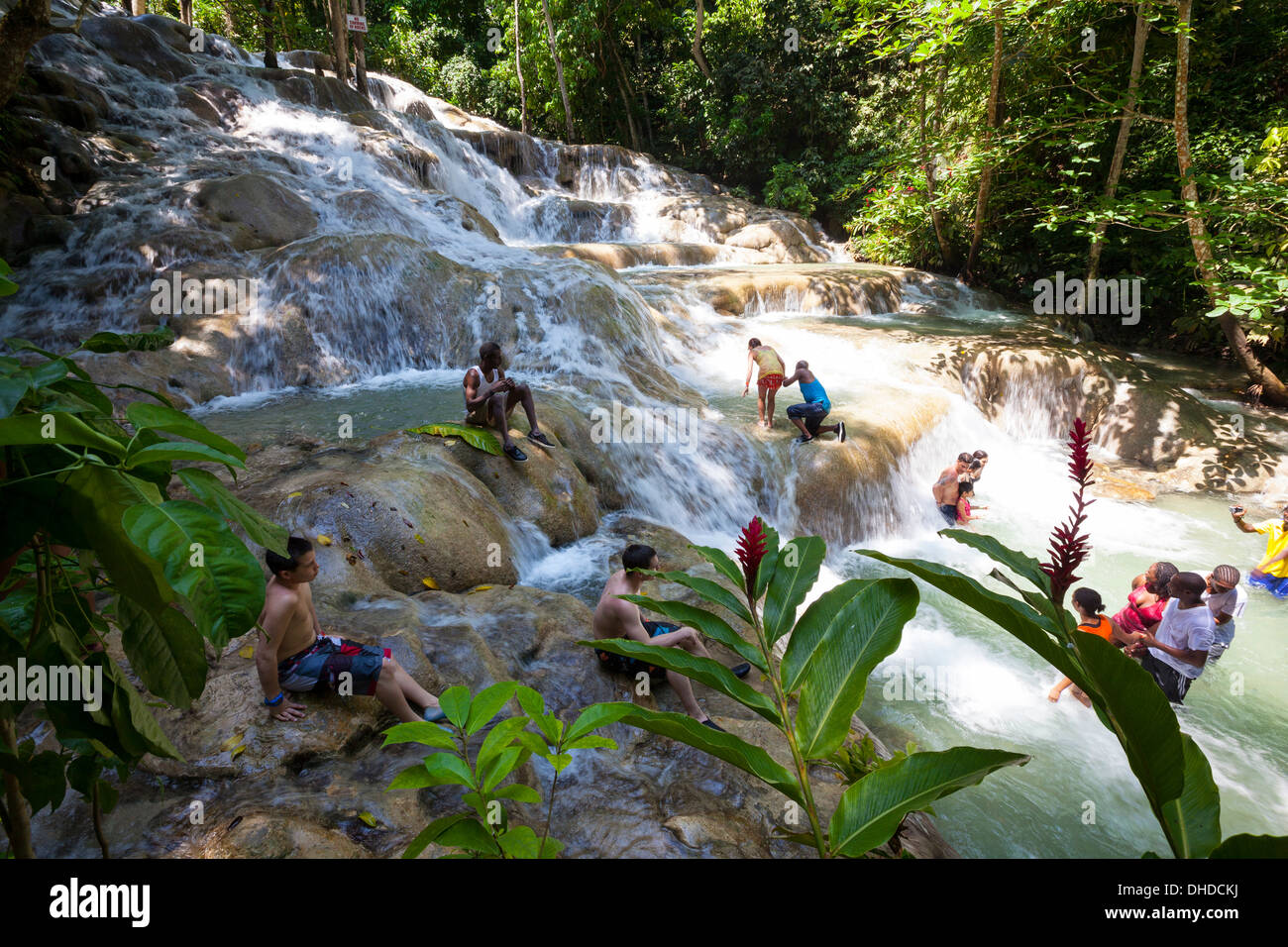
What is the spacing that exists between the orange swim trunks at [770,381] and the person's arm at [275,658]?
6.10 meters

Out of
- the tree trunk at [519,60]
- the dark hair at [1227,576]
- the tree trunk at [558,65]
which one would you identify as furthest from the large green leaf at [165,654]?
the tree trunk at [558,65]

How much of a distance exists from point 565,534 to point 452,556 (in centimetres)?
132

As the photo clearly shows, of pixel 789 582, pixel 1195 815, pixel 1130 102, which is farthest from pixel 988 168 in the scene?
pixel 1195 815

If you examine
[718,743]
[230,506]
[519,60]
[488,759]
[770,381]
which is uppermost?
[519,60]

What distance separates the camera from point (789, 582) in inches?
47.1

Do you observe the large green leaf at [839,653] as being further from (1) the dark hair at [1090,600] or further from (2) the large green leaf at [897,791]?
(1) the dark hair at [1090,600]

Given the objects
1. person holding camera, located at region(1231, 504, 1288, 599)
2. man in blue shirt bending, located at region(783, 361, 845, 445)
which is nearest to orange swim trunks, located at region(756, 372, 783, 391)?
man in blue shirt bending, located at region(783, 361, 845, 445)

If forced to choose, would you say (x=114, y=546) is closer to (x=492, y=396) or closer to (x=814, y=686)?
(x=814, y=686)

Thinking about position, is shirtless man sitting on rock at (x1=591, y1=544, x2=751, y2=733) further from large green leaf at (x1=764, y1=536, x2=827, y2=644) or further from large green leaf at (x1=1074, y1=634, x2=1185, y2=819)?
large green leaf at (x1=1074, y1=634, x2=1185, y2=819)

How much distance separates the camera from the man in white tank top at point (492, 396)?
18.8ft

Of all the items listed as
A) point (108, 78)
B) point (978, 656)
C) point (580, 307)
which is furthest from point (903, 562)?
point (108, 78)

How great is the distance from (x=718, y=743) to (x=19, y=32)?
7.78 meters

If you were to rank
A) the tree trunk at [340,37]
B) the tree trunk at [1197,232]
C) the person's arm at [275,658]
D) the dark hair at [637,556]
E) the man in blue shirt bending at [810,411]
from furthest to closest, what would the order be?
the tree trunk at [340,37]
the tree trunk at [1197,232]
the man in blue shirt bending at [810,411]
the dark hair at [637,556]
the person's arm at [275,658]

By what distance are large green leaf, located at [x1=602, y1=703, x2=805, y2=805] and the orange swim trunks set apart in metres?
7.22
